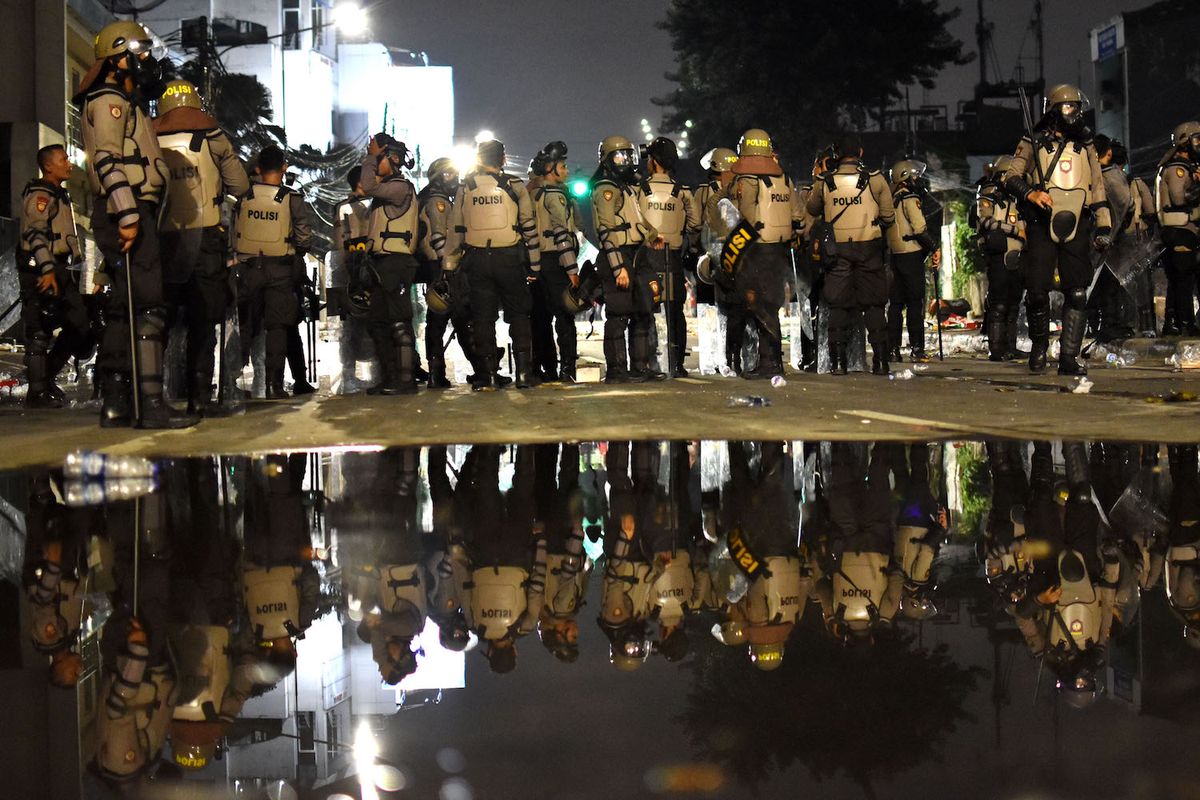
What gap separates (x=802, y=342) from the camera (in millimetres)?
17844

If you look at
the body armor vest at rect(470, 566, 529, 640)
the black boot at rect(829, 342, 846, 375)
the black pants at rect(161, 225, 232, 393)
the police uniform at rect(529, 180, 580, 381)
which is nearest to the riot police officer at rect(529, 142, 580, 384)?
the police uniform at rect(529, 180, 580, 381)

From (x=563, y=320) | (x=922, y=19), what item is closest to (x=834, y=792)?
(x=563, y=320)

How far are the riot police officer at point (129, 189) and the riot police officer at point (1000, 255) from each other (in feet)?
31.2

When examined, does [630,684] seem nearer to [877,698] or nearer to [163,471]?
[877,698]

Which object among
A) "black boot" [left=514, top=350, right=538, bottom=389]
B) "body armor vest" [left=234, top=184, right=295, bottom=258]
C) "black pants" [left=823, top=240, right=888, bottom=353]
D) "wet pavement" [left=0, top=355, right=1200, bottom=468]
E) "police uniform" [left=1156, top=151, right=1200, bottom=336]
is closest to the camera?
"wet pavement" [left=0, top=355, right=1200, bottom=468]

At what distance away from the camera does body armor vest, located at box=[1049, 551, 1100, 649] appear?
381 cm

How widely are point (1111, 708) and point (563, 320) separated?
12949 mm

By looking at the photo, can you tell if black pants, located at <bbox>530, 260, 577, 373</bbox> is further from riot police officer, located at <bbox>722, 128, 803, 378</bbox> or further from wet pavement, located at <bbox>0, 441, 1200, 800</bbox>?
wet pavement, located at <bbox>0, 441, 1200, 800</bbox>

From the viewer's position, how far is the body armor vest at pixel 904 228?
706 inches

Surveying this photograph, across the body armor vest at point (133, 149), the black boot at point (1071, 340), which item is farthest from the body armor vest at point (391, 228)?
the black boot at point (1071, 340)

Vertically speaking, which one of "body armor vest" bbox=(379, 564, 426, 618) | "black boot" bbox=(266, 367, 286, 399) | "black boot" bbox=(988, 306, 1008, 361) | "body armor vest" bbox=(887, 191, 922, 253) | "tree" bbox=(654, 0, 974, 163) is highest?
"tree" bbox=(654, 0, 974, 163)

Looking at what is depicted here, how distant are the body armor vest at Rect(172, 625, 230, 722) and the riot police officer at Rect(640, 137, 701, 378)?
1098 cm

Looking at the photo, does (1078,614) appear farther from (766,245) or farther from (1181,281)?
(1181,281)

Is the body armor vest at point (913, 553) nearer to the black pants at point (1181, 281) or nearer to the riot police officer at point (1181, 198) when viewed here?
the riot police officer at point (1181, 198)
